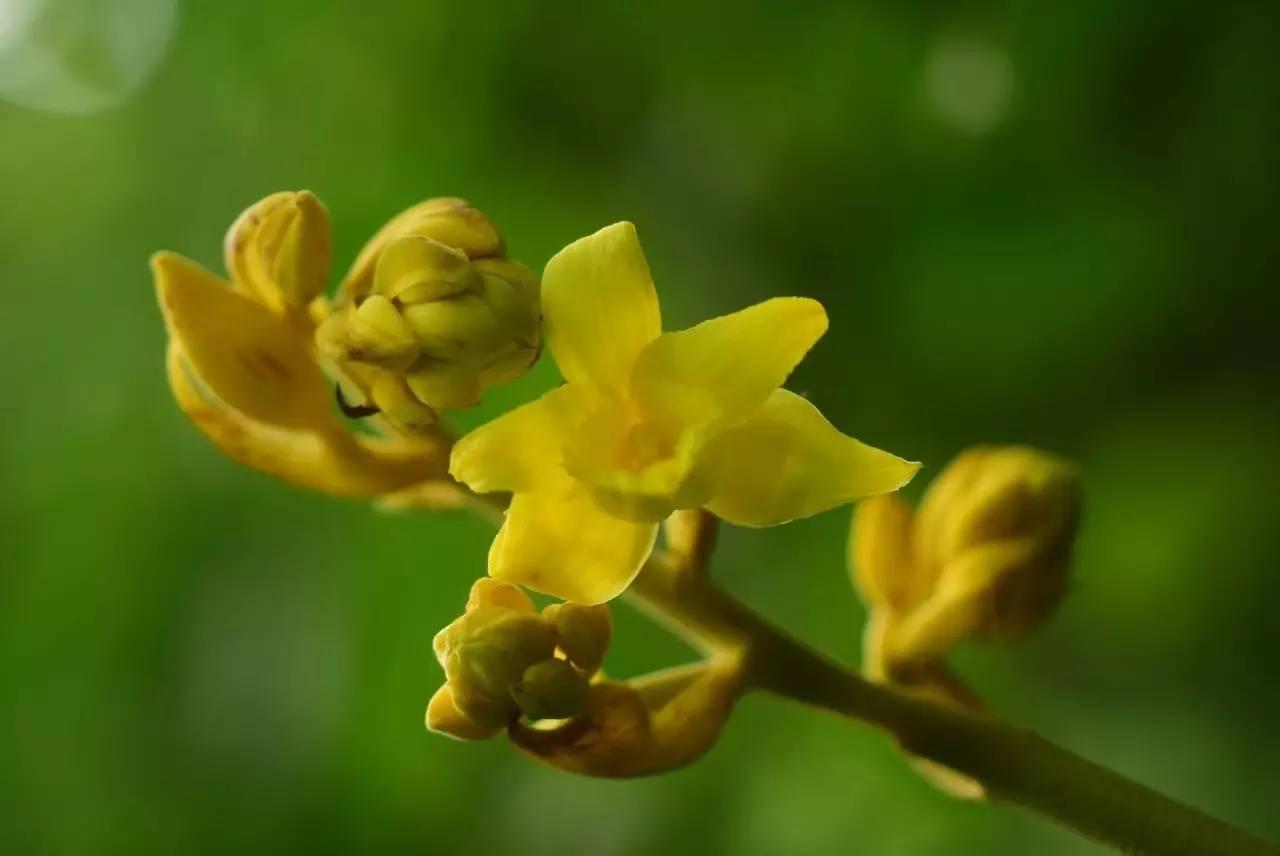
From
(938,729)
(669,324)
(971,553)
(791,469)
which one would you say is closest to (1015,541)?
(971,553)

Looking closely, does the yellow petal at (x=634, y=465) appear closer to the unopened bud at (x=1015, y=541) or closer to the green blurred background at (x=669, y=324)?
the unopened bud at (x=1015, y=541)

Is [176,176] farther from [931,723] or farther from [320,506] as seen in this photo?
[931,723]

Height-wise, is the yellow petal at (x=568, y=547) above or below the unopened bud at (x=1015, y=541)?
above

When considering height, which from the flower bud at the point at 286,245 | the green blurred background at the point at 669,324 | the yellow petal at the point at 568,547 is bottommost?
the green blurred background at the point at 669,324

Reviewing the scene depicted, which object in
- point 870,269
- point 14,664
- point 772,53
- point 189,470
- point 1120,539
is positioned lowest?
point 14,664

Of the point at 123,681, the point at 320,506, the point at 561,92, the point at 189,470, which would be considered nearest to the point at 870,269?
the point at 561,92

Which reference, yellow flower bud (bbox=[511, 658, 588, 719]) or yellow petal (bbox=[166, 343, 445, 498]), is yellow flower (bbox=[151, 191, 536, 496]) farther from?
yellow flower bud (bbox=[511, 658, 588, 719])

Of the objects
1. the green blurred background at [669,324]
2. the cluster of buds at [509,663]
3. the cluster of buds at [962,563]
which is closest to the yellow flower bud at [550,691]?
the cluster of buds at [509,663]
